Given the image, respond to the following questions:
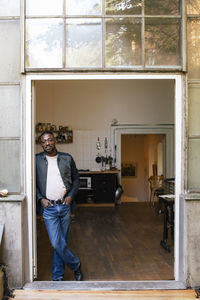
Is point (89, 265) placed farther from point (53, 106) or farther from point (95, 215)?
point (53, 106)

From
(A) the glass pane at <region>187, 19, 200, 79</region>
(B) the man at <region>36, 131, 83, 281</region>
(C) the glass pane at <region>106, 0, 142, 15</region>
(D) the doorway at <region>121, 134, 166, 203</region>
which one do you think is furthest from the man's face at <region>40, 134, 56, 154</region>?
(D) the doorway at <region>121, 134, 166, 203</region>

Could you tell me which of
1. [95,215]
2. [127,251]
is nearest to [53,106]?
[95,215]

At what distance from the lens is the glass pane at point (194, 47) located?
3.98 meters

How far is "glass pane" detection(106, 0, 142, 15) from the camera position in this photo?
3.97m

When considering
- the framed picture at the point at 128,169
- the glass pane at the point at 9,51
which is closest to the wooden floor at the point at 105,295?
the glass pane at the point at 9,51

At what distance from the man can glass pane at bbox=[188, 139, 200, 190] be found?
138 centimetres

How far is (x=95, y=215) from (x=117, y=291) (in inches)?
196

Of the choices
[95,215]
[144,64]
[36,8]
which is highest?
[36,8]

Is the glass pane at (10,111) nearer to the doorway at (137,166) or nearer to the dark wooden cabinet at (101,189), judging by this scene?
the dark wooden cabinet at (101,189)

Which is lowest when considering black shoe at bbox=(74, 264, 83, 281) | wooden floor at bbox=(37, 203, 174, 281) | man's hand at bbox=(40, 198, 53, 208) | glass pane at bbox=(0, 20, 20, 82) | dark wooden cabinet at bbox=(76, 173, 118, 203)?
wooden floor at bbox=(37, 203, 174, 281)

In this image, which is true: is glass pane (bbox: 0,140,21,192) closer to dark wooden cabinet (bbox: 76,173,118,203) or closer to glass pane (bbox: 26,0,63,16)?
glass pane (bbox: 26,0,63,16)

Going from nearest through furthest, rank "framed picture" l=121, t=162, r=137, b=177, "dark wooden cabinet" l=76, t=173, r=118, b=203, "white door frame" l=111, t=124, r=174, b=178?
"dark wooden cabinet" l=76, t=173, r=118, b=203 → "white door frame" l=111, t=124, r=174, b=178 → "framed picture" l=121, t=162, r=137, b=177

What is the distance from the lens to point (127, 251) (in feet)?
18.1

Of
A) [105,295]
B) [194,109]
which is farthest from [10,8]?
[105,295]
